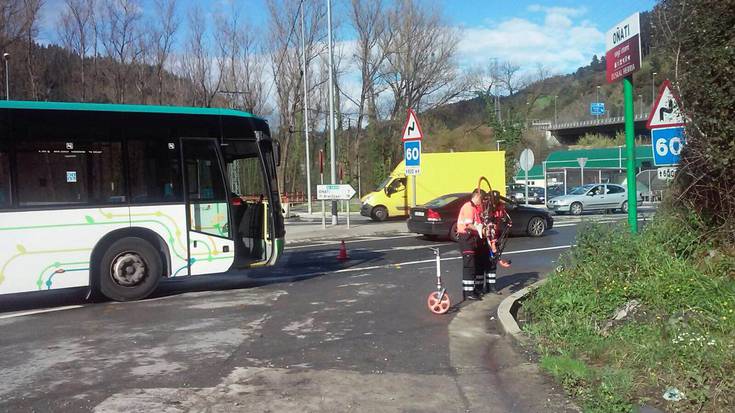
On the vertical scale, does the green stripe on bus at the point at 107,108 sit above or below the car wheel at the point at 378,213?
above

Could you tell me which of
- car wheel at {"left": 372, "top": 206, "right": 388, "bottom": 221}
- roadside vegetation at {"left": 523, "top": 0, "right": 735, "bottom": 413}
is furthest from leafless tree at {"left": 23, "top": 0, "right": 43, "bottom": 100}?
roadside vegetation at {"left": 523, "top": 0, "right": 735, "bottom": 413}

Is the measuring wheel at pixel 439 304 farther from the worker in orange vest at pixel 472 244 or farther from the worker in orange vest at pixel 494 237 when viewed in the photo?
the worker in orange vest at pixel 494 237

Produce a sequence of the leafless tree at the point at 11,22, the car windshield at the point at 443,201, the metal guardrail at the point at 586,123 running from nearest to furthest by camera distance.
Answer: the car windshield at the point at 443,201 → the leafless tree at the point at 11,22 → the metal guardrail at the point at 586,123

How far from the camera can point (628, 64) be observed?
8617 millimetres

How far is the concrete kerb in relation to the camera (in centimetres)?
726

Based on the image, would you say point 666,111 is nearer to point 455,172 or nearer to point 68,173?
point 68,173

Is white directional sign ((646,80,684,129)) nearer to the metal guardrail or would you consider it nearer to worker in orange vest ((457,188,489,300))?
worker in orange vest ((457,188,489,300))

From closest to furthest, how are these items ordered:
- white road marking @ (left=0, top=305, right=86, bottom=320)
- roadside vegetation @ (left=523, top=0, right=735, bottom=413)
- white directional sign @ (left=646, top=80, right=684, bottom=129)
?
roadside vegetation @ (left=523, top=0, right=735, bottom=413)
white directional sign @ (left=646, top=80, right=684, bottom=129)
white road marking @ (left=0, top=305, right=86, bottom=320)

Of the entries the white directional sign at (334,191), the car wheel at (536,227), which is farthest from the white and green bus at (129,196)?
the car wheel at (536,227)

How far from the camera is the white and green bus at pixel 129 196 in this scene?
931cm

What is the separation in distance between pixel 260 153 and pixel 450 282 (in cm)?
408

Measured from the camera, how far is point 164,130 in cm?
1030

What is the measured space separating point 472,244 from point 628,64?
3266 millimetres

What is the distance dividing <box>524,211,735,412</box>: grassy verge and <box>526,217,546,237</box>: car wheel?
33.0ft
